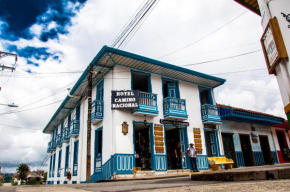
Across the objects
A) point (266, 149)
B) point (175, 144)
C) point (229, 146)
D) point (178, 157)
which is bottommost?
point (178, 157)

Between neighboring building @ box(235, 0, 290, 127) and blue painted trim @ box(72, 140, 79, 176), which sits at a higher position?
neighboring building @ box(235, 0, 290, 127)

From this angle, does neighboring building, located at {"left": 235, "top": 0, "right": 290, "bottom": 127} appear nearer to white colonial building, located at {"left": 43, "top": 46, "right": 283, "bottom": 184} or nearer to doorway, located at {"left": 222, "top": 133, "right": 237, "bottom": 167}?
white colonial building, located at {"left": 43, "top": 46, "right": 283, "bottom": 184}

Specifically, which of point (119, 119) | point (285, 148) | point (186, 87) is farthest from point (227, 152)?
point (119, 119)

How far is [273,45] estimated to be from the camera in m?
4.53

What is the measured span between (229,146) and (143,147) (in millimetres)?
6361

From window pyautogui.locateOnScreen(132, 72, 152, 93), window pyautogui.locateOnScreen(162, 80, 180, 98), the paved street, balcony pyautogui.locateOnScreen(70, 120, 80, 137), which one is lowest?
the paved street

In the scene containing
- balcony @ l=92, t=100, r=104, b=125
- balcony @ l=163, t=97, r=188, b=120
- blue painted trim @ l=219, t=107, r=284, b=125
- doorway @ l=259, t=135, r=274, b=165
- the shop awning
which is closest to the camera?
the shop awning

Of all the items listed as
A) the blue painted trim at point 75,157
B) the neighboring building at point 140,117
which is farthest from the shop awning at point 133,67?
the blue painted trim at point 75,157

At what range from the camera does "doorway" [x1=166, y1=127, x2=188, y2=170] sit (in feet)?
42.2

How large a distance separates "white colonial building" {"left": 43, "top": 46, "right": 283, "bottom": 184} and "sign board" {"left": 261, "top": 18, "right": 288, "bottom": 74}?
709 cm

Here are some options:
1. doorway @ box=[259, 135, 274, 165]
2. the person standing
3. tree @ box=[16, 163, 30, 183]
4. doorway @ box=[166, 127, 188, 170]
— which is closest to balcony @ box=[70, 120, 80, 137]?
doorway @ box=[166, 127, 188, 170]

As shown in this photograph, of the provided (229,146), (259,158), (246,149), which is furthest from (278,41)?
(259,158)

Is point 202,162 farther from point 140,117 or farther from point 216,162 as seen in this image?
point 140,117

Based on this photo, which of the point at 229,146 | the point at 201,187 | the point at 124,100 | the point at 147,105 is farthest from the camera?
the point at 229,146
